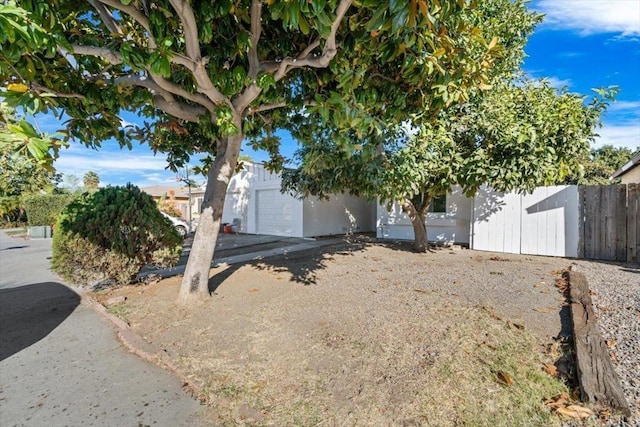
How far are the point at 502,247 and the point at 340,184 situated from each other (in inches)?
228

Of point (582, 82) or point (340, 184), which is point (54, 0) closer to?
point (340, 184)

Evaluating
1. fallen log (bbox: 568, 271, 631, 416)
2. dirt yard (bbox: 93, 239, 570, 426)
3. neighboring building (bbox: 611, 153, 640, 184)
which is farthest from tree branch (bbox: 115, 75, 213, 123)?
neighboring building (bbox: 611, 153, 640, 184)

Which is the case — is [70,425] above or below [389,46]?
below

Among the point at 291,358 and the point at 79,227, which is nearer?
the point at 291,358

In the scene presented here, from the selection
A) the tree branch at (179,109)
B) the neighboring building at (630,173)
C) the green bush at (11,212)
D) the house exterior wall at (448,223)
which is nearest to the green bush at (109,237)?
the tree branch at (179,109)

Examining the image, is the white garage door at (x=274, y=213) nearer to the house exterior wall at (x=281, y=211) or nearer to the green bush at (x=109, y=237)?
the house exterior wall at (x=281, y=211)

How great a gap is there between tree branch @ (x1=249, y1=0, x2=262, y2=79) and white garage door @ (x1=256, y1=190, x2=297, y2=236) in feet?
31.8

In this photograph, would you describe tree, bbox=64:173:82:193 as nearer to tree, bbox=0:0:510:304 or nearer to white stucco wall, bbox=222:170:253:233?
white stucco wall, bbox=222:170:253:233

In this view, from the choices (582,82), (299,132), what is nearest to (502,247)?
(582,82)

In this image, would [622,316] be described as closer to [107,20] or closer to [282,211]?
[107,20]

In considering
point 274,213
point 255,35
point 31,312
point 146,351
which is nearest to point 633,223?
point 255,35

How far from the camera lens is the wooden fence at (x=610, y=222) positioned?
7550mm

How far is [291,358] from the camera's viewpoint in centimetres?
315

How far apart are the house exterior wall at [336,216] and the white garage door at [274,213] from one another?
29.9 inches
